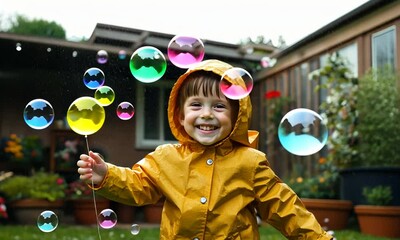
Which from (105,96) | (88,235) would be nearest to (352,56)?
(88,235)

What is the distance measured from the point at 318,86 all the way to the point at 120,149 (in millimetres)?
2472

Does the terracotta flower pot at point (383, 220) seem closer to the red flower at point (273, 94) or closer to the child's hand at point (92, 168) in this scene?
the red flower at point (273, 94)

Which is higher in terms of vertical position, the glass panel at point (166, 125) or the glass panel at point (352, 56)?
the glass panel at point (352, 56)

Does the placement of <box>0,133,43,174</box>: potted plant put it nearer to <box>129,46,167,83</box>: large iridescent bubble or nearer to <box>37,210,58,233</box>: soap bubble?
<box>37,210,58,233</box>: soap bubble

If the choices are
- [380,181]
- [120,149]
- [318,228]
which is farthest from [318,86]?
[318,228]

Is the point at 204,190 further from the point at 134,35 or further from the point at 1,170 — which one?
the point at 1,170

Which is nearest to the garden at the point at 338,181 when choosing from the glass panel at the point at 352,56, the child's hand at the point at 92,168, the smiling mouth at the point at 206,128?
the glass panel at the point at 352,56

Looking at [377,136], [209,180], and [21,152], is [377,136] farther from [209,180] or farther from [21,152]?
[21,152]

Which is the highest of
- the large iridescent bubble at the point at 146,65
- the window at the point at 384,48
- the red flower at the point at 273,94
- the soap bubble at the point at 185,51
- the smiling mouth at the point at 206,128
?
the window at the point at 384,48

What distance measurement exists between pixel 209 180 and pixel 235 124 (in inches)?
8.5

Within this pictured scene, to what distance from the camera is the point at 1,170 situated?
6.76m

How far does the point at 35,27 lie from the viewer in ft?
24.0

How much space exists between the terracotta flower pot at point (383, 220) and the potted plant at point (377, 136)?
0.60 ft

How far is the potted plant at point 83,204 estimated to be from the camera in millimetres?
5926
